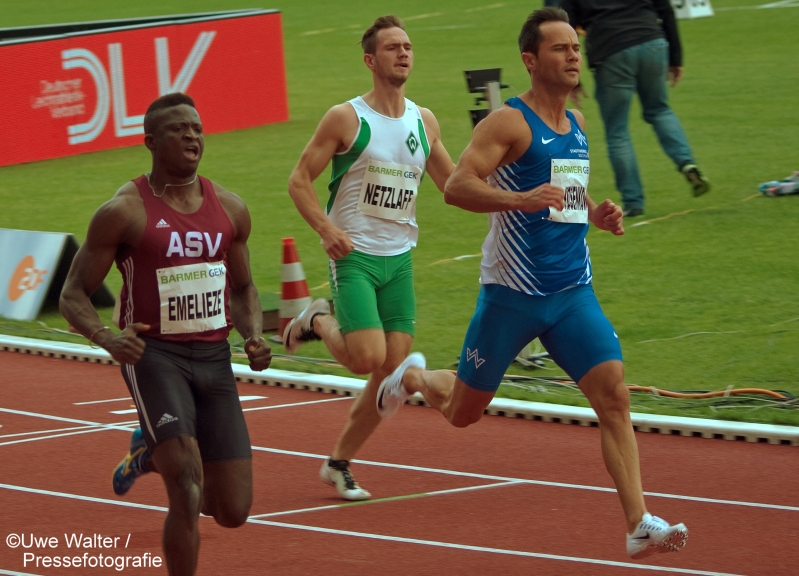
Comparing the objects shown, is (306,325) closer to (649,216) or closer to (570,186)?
(570,186)

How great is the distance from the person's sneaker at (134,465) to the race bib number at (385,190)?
5.48ft

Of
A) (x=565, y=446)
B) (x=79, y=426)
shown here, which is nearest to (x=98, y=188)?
(x=79, y=426)

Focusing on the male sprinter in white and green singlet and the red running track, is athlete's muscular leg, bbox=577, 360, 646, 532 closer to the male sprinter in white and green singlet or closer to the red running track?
the red running track

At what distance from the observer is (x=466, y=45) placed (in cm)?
2827

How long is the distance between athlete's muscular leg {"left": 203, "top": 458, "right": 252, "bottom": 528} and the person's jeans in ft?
26.6

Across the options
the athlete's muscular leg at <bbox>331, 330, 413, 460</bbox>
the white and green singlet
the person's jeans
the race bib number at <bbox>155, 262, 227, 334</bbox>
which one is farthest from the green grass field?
the race bib number at <bbox>155, 262, 227, 334</bbox>

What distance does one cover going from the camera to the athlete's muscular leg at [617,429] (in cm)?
560

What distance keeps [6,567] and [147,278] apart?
5.22 ft

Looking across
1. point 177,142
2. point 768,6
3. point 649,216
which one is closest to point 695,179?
point 649,216

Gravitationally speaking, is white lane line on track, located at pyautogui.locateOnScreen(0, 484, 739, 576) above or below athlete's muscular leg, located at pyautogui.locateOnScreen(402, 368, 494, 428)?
below

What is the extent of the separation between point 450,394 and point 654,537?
54.4 inches

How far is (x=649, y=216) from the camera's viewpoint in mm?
13461

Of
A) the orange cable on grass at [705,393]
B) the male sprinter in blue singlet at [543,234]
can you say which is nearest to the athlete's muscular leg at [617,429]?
the male sprinter in blue singlet at [543,234]

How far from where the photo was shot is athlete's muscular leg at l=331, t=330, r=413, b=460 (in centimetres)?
684
